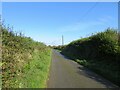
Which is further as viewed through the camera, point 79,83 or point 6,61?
point 79,83

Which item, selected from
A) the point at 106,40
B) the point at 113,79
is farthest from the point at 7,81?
the point at 106,40

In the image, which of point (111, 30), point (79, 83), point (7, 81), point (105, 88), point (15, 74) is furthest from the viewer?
point (111, 30)

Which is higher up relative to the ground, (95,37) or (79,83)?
(95,37)

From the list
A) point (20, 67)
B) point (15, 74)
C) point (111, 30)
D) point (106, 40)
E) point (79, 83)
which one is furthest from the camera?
point (111, 30)

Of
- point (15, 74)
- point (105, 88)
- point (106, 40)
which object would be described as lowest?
point (105, 88)

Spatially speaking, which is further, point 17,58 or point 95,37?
point 95,37

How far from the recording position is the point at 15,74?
10812 millimetres

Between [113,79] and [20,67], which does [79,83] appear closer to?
[113,79]

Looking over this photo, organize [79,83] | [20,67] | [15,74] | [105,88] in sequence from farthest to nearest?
[79,83] → [105,88] → [20,67] → [15,74]

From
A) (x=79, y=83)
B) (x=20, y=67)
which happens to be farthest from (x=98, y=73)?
(x=20, y=67)

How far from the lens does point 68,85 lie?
47.1 feet

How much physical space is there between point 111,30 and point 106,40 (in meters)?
2.75

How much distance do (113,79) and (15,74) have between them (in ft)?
27.6

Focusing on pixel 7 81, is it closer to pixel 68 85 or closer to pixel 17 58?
pixel 17 58
